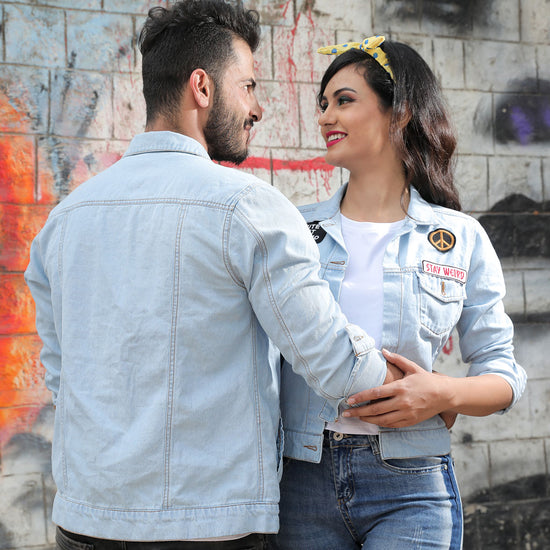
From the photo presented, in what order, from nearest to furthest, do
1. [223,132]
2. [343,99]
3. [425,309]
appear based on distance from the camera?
[223,132] < [425,309] < [343,99]

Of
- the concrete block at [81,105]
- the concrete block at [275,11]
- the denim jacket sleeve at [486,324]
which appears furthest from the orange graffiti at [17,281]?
the denim jacket sleeve at [486,324]

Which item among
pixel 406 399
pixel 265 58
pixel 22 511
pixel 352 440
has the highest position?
pixel 265 58

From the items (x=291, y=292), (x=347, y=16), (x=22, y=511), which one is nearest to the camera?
(x=291, y=292)

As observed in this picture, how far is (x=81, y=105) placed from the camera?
3.19 m

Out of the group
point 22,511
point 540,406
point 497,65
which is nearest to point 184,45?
point 22,511

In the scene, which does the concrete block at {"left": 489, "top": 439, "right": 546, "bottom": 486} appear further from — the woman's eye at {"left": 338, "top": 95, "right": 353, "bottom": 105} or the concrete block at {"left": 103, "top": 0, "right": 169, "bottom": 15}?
the concrete block at {"left": 103, "top": 0, "right": 169, "bottom": 15}

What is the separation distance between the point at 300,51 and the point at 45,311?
2244 millimetres

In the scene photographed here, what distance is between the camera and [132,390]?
4.60 ft

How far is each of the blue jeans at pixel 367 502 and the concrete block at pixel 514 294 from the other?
6.91 feet

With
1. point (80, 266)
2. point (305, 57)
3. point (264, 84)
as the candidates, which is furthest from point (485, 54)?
point (80, 266)

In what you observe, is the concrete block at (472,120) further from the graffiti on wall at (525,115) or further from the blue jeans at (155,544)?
the blue jeans at (155,544)

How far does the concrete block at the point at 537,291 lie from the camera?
3740mm

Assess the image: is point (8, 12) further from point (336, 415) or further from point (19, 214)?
point (336, 415)

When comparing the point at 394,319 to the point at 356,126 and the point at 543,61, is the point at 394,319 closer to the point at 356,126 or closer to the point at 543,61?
the point at 356,126
